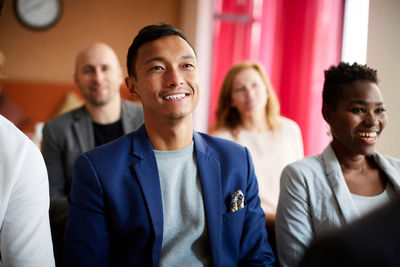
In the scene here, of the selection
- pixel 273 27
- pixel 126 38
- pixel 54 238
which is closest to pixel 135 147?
pixel 54 238

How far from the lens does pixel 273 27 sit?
130 inches

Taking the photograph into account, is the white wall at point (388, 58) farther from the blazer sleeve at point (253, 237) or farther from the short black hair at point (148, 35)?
the short black hair at point (148, 35)

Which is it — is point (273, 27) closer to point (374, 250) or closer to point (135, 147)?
point (135, 147)

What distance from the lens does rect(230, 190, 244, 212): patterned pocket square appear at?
1.22m

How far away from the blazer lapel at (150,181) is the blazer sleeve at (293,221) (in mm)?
488

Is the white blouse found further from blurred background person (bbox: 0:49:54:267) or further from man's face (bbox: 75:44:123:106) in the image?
blurred background person (bbox: 0:49:54:267)

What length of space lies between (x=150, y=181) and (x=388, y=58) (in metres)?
1.20

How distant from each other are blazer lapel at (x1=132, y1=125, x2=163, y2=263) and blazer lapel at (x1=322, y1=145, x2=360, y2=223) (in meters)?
0.66

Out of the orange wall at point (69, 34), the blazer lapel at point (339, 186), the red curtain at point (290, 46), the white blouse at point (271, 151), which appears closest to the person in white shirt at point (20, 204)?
the blazer lapel at point (339, 186)

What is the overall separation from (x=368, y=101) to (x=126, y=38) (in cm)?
397

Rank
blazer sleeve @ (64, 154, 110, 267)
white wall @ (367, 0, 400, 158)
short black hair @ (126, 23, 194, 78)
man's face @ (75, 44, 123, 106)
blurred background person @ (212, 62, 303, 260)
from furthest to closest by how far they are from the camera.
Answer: blurred background person @ (212, 62, 303, 260) < man's face @ (75, 44, 123, 106) < white wall @ (367, 0, 400, 158) < short black hair @ (126, 23, 194, 78) < blazer sleeve @ (64, 154, 110, 267)

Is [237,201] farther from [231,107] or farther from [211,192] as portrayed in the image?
[231,107]

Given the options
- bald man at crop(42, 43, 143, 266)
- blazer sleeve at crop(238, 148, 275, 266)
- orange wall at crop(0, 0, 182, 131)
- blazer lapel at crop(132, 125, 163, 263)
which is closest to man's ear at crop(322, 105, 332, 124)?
blazer sleeve at crop(238, 148, 275, 266)

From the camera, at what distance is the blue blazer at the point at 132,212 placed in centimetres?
112
